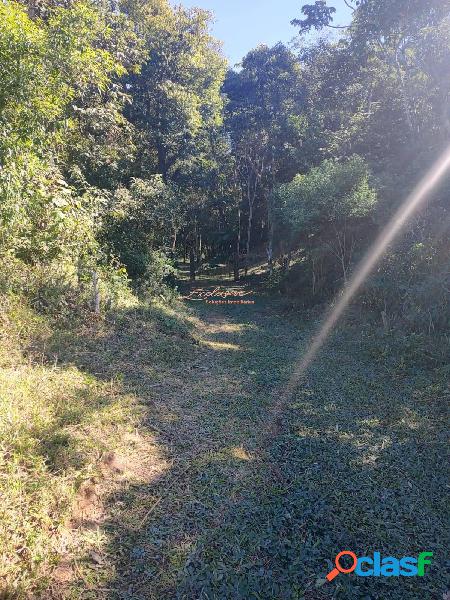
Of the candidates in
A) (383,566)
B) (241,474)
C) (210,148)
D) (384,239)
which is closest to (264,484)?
(241,474)

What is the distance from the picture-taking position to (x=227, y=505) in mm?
3342

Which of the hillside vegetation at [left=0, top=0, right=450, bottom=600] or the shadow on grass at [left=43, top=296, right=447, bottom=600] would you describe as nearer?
the shadow on grass at [left=43, top=296, right=447, bottom=600]

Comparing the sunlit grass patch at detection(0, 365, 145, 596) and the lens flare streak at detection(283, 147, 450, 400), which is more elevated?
the lens flare streak at detection(283, 147, 450, 400)

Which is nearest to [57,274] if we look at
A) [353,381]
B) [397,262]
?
[353,381]

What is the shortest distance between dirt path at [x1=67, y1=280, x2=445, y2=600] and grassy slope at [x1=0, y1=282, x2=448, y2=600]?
1 cm

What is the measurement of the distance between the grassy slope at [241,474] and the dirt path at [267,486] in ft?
0.04

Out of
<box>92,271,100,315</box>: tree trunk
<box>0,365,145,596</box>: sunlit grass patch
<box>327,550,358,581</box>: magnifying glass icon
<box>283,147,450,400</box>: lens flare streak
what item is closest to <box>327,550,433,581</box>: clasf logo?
A: <box>327,550,358,581</box>: magnifying glass icon

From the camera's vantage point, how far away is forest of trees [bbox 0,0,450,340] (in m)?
6.07

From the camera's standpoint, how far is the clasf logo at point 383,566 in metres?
2.80

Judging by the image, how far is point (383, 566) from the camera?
9.41 feet

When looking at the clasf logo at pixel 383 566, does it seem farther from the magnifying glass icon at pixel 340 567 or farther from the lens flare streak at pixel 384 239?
the lens flare streak at pixel 384 239

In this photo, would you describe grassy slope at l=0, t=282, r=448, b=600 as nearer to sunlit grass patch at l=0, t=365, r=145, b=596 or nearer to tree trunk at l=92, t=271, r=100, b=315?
sunlit grass patch at l=0, t=365, r=145, b=596

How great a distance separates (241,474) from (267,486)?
303mm

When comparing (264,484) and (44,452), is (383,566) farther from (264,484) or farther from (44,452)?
(44,452)
